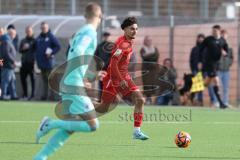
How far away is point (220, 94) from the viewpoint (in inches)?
985

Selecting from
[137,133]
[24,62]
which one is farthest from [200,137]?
[24,62]

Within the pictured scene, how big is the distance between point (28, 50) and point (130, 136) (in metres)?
11.4

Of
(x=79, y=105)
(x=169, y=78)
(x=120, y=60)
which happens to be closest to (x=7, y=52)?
(x=169, y=78)

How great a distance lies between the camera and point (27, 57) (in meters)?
25.5

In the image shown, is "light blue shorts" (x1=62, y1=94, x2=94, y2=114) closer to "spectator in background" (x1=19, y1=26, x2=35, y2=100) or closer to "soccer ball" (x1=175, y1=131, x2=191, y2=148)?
"soccer ball" (x1=175, y1=131, x2=191, y2=148)

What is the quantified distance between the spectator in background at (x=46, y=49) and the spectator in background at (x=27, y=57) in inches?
18.4

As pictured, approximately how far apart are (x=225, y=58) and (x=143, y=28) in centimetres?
373

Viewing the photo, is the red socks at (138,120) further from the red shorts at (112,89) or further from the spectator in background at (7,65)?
the spectator in background at (7,65)

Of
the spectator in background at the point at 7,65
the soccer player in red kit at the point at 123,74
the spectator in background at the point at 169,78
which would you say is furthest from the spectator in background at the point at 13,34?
the soccer player in red kit at the point at 123,74

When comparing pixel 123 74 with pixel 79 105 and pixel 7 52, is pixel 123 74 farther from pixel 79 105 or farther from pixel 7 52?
pixel 7 52

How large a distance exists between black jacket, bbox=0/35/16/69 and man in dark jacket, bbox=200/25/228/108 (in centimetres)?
563

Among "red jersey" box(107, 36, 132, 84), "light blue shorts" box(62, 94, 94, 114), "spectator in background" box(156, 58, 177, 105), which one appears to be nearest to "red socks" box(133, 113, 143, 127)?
"red jersey" box(107, 36, 132, 84)

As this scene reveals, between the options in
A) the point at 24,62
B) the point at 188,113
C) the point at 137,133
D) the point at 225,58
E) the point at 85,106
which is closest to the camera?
the point at 85,106

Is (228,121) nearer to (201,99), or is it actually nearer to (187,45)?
(201,99)
